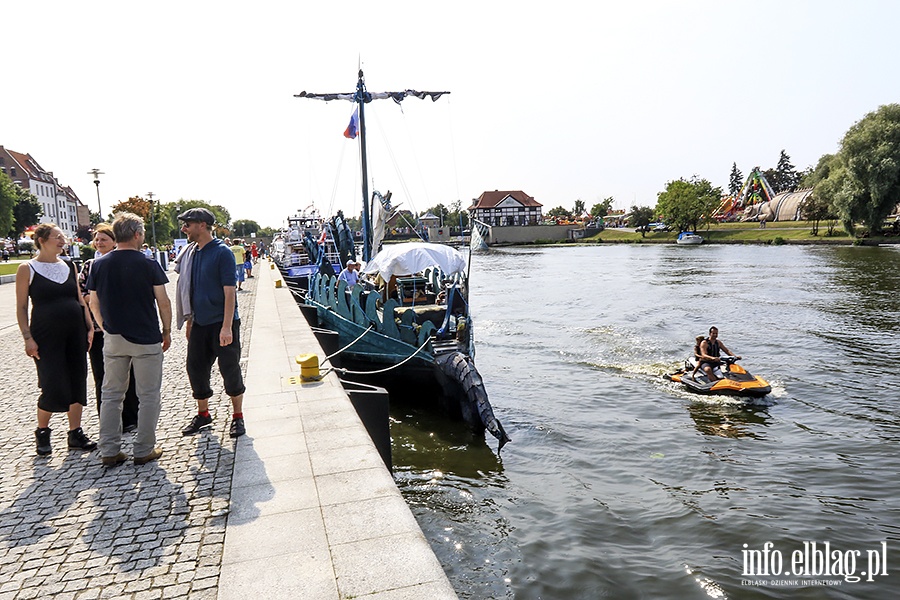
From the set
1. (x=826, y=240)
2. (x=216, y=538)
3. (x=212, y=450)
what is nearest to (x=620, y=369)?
(x=212, y=450)

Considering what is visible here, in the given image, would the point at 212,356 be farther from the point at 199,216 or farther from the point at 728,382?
the point at 728,382

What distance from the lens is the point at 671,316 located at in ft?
86.9

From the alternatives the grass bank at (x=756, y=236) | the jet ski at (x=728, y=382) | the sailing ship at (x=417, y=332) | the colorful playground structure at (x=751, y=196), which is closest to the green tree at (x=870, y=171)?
the grass bank at (x=756, y=236)

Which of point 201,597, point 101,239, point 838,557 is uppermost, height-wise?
point 101,239

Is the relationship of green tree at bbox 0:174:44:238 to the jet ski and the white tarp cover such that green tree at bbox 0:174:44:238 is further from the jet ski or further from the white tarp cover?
the jet ski

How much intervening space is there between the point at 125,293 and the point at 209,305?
3.07 feet

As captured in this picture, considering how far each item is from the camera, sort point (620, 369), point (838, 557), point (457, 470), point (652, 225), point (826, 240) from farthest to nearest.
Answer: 1. point (652, 225)
2. point (826, 240)
3. point (620, 369)
4. point (457, 470)
5. point (838, 557)

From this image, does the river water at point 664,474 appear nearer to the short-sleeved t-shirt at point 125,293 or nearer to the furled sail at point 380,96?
the short-sleeved t-shirt at point 125,293

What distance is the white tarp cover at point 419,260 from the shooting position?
14.1 metres

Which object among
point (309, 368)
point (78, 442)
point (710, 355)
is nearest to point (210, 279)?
point (78, 442)

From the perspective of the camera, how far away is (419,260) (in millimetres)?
14188

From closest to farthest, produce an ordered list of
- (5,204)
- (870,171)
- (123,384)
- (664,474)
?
(123,384)
(664,474)
(870,171)
(5,204)

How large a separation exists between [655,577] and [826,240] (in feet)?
240

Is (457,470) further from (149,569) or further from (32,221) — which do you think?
(32,221)
